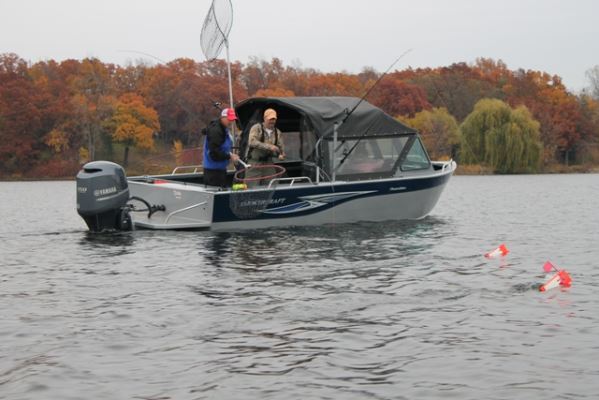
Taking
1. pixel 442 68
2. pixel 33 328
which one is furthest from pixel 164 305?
pixel 442 68

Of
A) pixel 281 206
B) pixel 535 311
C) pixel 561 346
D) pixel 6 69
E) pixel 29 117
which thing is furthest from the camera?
pixel 6 69

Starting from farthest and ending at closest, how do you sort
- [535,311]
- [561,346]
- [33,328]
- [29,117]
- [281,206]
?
1. [29,117]
2. [281,206]
3. [535,311]
4. [33,328]
5. [561,346]

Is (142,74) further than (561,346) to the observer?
Yes

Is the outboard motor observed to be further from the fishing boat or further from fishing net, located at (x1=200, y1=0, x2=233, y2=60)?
fishing net, located at (x1=200, y1=0, x2=233, y2=60)

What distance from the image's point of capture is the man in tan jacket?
18945 mm

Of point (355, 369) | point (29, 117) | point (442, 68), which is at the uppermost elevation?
point (442, 68)

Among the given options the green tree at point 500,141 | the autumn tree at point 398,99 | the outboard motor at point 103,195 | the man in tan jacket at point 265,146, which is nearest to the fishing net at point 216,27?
the man in tan jacket at point 265,146

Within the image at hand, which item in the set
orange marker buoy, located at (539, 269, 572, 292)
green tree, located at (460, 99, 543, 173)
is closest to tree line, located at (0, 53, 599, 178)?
green tree, located at (460, 99, 543, 173)

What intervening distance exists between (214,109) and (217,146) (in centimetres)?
6966

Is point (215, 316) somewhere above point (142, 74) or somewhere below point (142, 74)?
below

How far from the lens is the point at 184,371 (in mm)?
8227

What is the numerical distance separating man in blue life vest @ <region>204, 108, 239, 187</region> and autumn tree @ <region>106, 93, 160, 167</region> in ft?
230

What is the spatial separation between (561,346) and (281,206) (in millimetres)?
10342

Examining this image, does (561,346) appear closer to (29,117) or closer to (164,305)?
(164,305)
